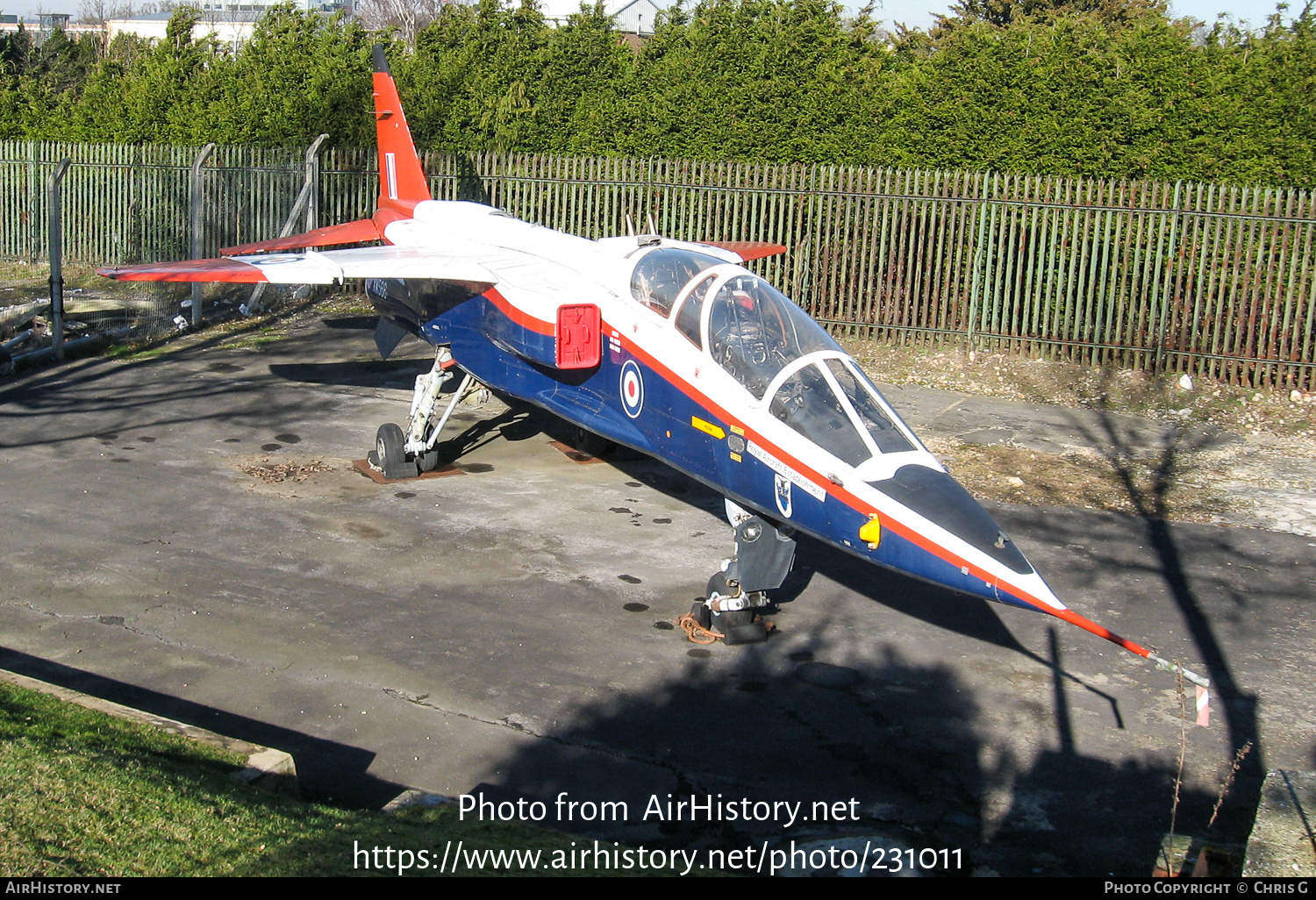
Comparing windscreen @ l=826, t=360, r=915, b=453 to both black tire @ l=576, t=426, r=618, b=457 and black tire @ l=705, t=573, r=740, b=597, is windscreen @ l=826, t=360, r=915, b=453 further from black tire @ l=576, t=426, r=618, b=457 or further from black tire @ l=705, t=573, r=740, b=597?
black tire @ l=576, t=426, r=618, b=457

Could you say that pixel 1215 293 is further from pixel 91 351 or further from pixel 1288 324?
pixel 91 351

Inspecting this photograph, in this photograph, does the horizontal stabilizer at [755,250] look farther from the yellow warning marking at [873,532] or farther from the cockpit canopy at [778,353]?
the yellow warning marking at [873,532]

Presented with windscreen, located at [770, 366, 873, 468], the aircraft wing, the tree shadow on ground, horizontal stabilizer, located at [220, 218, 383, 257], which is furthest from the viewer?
horizontal stabilizer, located at [220, 218, 383, 257]

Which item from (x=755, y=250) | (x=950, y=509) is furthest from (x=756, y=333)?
(x=755, y=250)

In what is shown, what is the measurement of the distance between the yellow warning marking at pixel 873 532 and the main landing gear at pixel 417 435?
248 inches

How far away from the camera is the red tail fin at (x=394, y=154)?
14.9 metres

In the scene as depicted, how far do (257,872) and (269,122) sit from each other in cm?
2373

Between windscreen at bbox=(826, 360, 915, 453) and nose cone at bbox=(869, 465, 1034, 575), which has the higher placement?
windscreen at bbox=(826, 360, 915, 453)

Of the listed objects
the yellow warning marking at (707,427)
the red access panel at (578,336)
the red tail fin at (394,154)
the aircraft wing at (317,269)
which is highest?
the red tail fin at (394,154)

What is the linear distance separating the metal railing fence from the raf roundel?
974cm

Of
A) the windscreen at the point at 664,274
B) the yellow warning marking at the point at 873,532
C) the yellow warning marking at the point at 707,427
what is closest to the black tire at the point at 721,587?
the yellow warning marking at the point at 707,427

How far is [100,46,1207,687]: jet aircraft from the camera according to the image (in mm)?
7246

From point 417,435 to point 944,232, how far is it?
32.9ft

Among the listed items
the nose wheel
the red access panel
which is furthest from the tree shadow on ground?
the nose wheel
